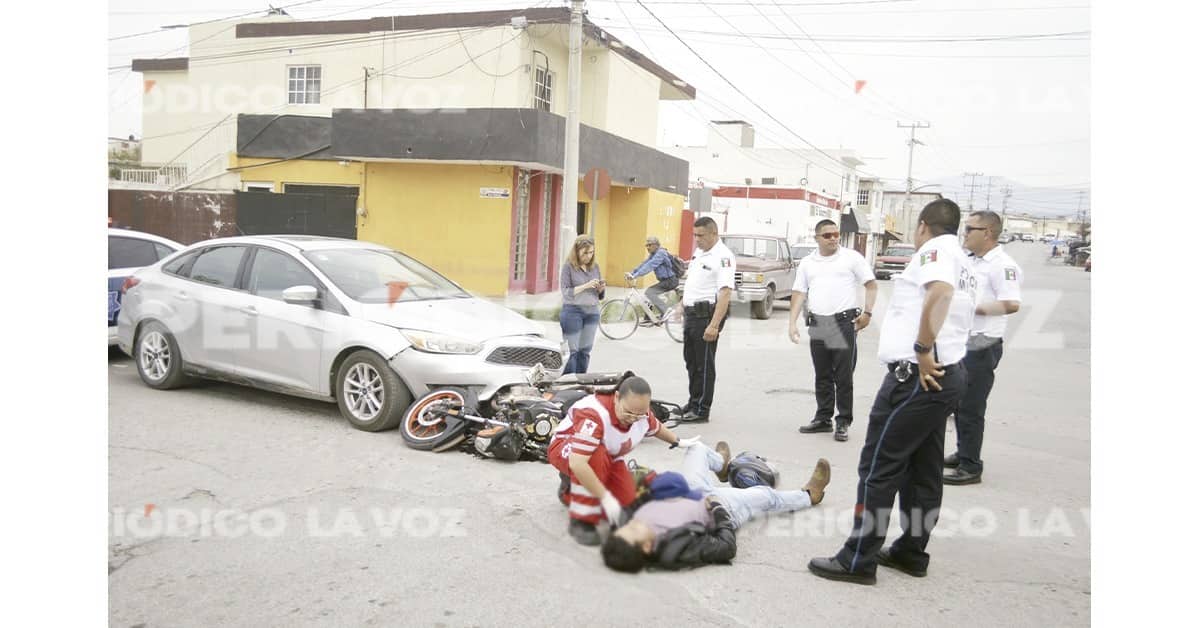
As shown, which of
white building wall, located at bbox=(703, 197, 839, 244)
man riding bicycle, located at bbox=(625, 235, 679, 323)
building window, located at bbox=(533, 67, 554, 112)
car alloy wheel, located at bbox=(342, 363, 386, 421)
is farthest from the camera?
white building wall, located at bbox=(703, 197, 839, 244)

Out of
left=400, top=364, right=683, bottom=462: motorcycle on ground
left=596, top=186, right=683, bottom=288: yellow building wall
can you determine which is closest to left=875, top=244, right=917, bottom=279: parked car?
left=596, top=186, right=683, bottom=288: yellow building wall

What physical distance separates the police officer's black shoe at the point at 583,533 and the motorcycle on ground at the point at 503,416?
160 cm

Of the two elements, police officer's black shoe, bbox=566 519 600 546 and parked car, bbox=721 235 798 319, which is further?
parked car, bbox=721 235 798 319

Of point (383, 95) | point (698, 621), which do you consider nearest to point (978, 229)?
point (698, 621)

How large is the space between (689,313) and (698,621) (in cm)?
420

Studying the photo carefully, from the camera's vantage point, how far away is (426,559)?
3.98 meters

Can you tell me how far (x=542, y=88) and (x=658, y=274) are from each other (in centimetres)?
908

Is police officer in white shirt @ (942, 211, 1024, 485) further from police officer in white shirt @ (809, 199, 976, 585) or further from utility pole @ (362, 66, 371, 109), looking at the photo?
utility pole @ (362, 66, 371, 109)

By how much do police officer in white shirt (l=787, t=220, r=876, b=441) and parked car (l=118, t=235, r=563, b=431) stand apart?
2.21m

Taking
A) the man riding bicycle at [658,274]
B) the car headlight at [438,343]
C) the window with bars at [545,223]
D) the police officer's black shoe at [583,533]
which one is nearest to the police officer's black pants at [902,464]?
the police officer's black shoe at [583,533]

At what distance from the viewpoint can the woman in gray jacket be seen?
7789 mm

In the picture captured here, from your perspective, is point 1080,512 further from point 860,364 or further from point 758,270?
point 758,270

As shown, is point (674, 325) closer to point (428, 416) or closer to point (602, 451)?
point (428, 416)

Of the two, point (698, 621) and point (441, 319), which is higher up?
point (441, 319)
